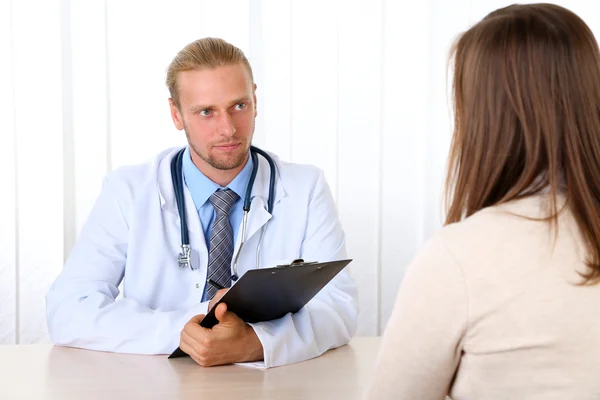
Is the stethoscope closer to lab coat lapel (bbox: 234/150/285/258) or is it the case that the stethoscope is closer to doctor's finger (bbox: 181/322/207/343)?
lab coat lapel (bbox: 234/150/285/258)

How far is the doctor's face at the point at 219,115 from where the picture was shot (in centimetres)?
223

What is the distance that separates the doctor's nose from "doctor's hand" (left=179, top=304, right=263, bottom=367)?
24.9 inches

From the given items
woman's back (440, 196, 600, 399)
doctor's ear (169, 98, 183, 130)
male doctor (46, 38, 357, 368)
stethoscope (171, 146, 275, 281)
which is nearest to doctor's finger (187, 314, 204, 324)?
male doctor (46, 38, 357, 368)

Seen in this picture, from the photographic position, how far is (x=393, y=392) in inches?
42.1

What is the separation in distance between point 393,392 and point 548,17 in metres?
0.54

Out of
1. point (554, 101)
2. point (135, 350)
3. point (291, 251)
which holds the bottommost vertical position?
point (135, 350)

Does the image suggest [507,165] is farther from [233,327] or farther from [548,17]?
[233,327]

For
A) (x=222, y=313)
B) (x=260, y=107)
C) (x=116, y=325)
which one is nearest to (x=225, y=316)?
(x=222, y=313)

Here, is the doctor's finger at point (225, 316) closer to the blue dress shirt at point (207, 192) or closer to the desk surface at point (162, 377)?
the desk surface at point (162, 377)

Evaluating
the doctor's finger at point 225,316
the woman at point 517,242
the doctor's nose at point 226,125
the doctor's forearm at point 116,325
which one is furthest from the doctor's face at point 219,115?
the woman at point 517,242

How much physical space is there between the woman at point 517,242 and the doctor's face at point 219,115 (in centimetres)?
123

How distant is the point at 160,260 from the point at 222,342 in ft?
1.72

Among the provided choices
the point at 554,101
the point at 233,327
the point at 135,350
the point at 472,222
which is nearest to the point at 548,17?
the point at 554,101

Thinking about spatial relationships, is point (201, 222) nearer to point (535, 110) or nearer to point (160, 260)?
point (160, 260)
